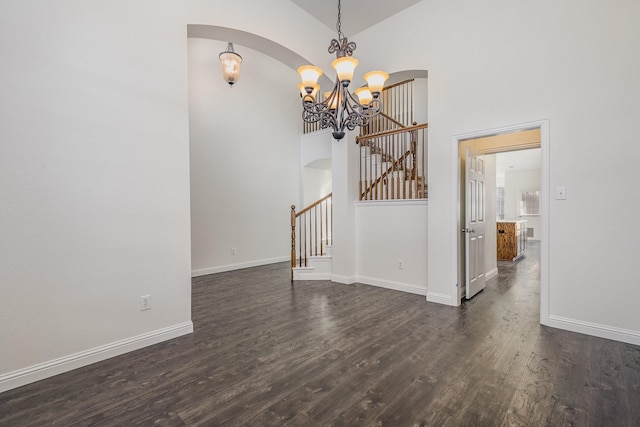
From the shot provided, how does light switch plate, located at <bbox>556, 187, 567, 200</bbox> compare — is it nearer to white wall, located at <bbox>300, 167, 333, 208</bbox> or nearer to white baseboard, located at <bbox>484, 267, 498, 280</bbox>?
white baseboard, located at <bbox>484, 267, 498, 280</bbox>

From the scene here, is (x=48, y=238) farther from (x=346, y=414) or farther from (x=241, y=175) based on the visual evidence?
(x=241, y=175)

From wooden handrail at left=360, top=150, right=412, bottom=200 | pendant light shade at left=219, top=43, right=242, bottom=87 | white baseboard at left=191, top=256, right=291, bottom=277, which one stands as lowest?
white baseboard at left=191, top=256, right=291, bottom=277

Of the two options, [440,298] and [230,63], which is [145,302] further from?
[230,63]

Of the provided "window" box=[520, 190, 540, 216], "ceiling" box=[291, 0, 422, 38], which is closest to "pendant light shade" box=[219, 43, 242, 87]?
"ceiling" box=[291, 0, 422, 38]

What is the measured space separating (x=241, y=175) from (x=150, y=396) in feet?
16.3

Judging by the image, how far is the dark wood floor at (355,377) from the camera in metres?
1.81

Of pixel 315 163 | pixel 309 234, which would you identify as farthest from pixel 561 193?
pixel 315 163

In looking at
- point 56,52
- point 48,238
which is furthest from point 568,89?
point 48,238

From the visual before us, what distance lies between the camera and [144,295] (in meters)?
2.75

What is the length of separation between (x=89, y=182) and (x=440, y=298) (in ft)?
13.1

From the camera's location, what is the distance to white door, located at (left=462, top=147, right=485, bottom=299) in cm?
402

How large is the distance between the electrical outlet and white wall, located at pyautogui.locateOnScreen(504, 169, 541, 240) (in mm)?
13816

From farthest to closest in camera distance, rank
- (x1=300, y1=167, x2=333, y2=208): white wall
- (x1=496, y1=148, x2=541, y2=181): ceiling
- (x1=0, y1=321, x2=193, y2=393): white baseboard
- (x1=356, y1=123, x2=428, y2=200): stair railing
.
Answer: (x1=496, y1=148, x2=541, y2=181): ceiling
(x1=300, y1=167, x2=333, y2=208): white wall
(x1=356, y1=123, x2=428, y2=200): stair railing
(x1=0, y1=321, x2=193, y2=393): white baseboard

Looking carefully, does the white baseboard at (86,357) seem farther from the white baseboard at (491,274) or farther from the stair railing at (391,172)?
the white baseboard at (491,274)
